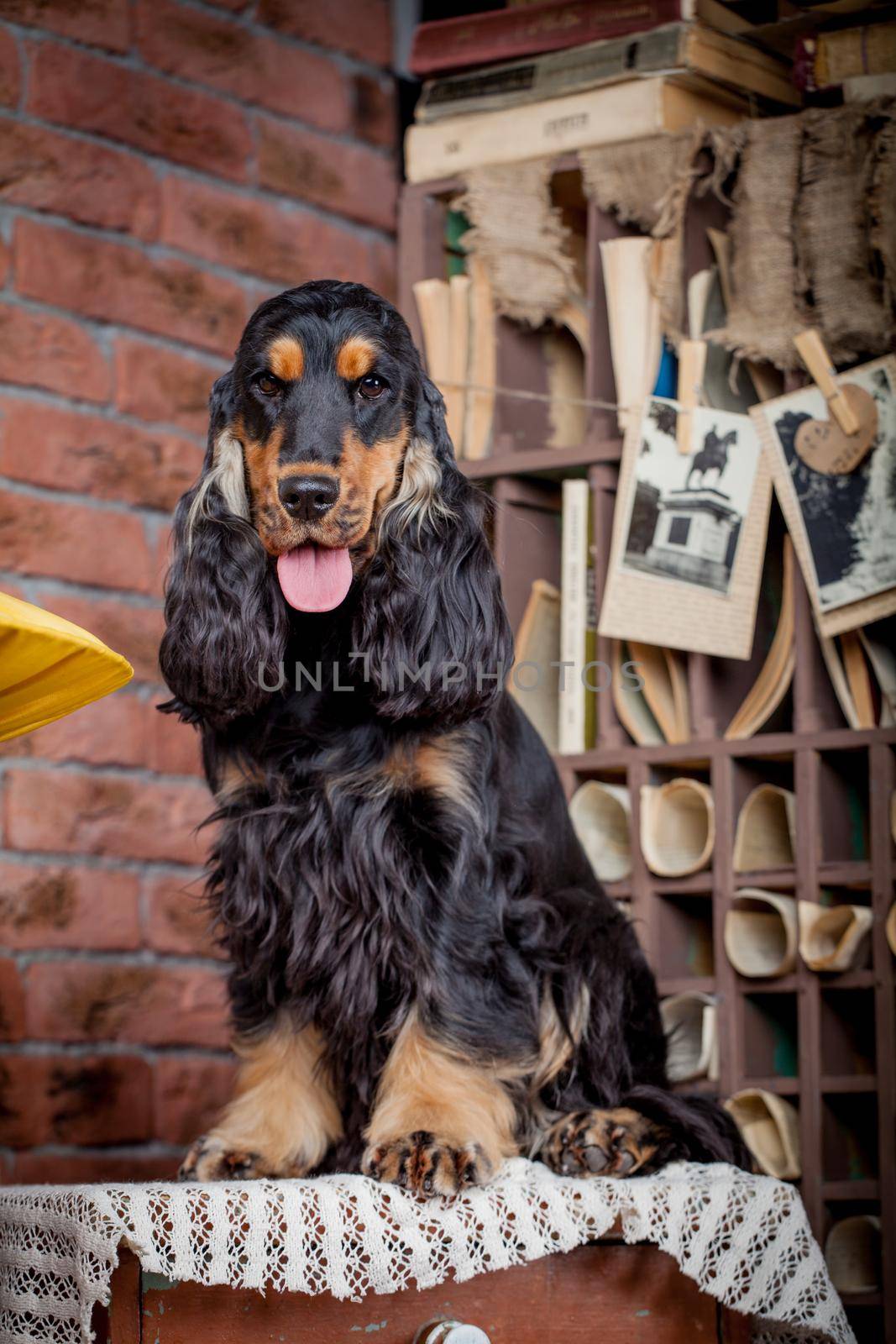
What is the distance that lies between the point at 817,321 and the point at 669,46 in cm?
64

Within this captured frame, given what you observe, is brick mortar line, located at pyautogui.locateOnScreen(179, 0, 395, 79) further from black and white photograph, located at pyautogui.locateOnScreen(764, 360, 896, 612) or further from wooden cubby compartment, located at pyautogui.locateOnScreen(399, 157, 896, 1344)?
black and white photograph, located at pyautogui.locateOnScreen(764, 360, 896, 612)

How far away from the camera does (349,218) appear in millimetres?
3803

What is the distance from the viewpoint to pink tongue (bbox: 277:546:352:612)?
221 centimetres

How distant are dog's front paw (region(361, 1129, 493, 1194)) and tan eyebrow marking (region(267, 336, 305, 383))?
40.2 inches

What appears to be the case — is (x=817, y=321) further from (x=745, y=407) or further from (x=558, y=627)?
(x=558, y=627)

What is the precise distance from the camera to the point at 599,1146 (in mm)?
2338

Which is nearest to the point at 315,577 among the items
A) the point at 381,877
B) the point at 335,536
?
the point at 335,536

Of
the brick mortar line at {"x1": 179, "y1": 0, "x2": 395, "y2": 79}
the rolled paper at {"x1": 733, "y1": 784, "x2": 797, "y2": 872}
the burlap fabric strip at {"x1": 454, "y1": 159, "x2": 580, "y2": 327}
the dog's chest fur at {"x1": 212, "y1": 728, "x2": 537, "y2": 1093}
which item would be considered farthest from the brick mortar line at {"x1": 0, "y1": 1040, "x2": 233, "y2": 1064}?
the brick mortar line at {"x1": 179, "y1": 0, "x2": 395, "y2": 79}

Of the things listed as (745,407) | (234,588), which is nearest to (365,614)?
(234,588)

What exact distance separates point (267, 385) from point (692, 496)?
1.13 m

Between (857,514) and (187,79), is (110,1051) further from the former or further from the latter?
(187,79)

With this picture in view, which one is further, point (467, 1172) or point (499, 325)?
point (499, 325)

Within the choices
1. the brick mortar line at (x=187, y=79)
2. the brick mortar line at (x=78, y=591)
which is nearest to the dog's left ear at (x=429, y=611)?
the brick mortar line at (x=78, y=591)

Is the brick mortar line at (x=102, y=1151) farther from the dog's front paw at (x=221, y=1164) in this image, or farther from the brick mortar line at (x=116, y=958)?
the dog's front paw at (x=221, y=1164)
